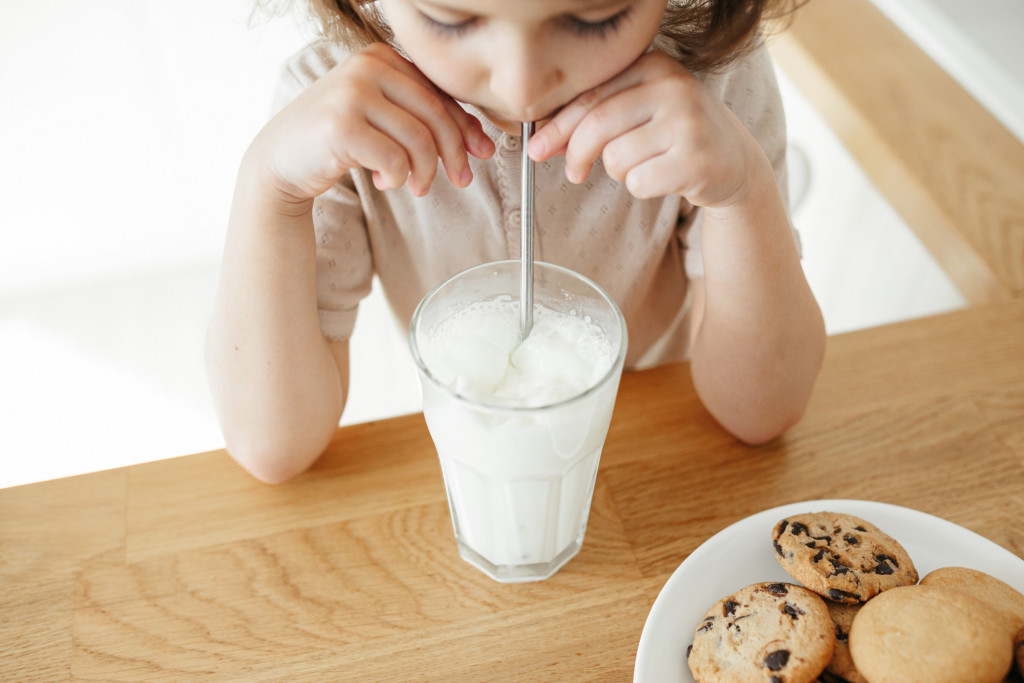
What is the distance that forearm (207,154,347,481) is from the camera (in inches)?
26.7

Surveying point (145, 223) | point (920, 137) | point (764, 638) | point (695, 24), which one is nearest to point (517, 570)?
point (764, 638)

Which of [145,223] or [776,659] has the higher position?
[776,659]

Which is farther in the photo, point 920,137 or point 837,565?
point 920,137

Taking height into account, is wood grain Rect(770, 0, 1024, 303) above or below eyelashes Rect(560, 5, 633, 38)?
below

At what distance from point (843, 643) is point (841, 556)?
0.06m

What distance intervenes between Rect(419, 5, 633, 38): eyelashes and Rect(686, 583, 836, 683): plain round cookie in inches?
14.9

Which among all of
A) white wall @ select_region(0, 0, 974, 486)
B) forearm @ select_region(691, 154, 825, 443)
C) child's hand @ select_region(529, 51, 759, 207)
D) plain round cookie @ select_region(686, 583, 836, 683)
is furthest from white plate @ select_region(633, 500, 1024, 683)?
white wall @ select_region(0, 0, 974, 486)

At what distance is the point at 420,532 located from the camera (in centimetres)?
66

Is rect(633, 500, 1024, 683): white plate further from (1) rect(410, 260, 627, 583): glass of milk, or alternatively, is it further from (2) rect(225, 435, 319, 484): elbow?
(2) rect(225, 435, 319, 484): elbow

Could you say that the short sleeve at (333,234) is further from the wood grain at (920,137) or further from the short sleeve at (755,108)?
the wood grain at (920,137)

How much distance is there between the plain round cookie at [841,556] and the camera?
536mm

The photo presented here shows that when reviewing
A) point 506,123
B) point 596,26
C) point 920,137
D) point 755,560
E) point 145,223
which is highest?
point 596,26

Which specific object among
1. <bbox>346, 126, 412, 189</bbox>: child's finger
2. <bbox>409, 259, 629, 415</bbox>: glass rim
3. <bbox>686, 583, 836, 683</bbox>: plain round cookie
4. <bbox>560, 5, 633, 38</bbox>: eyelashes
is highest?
<bbox>560, 5, 633, 38</bbox>: eyelashes

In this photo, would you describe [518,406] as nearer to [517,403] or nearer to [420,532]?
[517,403]
